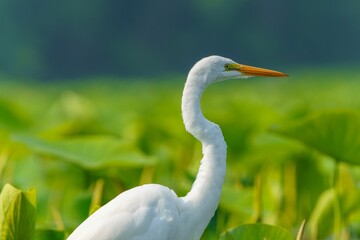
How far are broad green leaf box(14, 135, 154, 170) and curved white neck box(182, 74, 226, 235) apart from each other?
0.92 m

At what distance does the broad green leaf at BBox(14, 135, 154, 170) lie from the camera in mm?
3213

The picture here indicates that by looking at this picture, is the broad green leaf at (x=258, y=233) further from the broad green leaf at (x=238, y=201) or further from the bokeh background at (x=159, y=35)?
the bokeh background at (x=159, y=35)

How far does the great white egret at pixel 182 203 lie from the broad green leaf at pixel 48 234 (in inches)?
11.7

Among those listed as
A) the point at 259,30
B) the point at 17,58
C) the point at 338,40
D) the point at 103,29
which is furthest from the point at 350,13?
the point at 17,58

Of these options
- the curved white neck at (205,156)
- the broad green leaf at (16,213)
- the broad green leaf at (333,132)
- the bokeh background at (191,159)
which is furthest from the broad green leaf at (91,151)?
the curved white neck at (205,156)

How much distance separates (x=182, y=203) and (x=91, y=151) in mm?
1044

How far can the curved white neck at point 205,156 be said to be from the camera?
89.3 inches

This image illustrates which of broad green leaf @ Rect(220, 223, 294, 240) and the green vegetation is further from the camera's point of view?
the green vegetation

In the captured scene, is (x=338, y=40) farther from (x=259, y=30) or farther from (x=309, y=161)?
(x=309, y=161)

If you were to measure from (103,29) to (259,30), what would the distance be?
5167mm

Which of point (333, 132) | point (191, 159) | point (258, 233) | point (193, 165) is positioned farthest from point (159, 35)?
point (258, 233)

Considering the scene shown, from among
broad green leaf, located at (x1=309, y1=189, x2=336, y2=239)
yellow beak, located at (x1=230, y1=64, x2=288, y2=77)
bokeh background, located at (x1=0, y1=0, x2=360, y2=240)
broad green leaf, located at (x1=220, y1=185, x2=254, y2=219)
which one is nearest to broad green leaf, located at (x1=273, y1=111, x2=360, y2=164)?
bokeh background, located at (x1=0, y1=0, x2=360, y2=240)

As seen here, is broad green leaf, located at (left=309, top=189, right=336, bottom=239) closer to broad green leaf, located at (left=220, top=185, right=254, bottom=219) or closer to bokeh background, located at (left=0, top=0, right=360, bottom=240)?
bokeh background, located at (left=0, top=0, right=360, bottom=240)

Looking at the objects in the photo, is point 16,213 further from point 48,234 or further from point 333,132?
point 333,132
